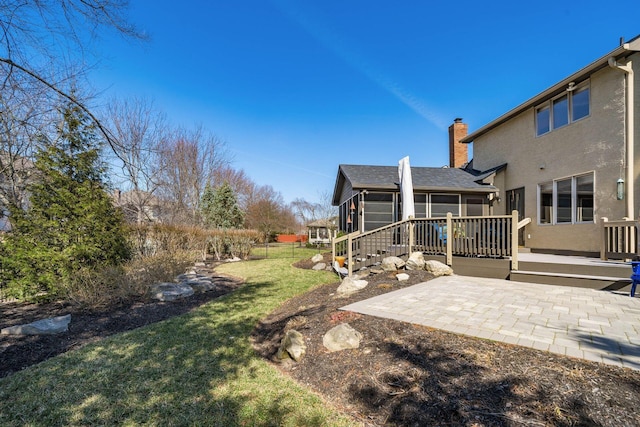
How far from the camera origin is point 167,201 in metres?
16.8

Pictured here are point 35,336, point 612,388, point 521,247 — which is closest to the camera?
point 612,388

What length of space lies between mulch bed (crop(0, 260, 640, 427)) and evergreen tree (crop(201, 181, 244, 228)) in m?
19.2

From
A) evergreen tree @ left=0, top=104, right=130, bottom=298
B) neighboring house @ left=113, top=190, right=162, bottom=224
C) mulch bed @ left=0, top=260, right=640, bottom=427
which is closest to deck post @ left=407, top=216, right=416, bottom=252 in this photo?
mulch bed @ left=0, top=260, right=640, bottom=427

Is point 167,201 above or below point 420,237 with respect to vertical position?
above

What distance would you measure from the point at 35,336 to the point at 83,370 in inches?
63.9

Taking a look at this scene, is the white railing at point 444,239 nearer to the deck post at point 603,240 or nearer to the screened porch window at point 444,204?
the deck post at point 603,240

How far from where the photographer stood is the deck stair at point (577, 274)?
223 inches

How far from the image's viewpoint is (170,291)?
21.8ft

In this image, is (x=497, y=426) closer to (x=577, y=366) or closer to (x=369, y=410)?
(x=369, y=410)

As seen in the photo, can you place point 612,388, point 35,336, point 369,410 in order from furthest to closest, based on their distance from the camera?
point 35,336 < point 369,410 < point 612,388

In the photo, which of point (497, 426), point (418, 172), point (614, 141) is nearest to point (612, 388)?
point (497, 426)

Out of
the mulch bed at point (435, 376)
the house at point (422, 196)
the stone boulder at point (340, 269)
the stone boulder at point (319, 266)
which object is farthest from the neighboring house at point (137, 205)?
the mulch bed at point (435, 376)

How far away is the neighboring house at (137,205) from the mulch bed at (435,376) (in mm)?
9244

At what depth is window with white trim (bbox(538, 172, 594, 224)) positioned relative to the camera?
27.7 ft
